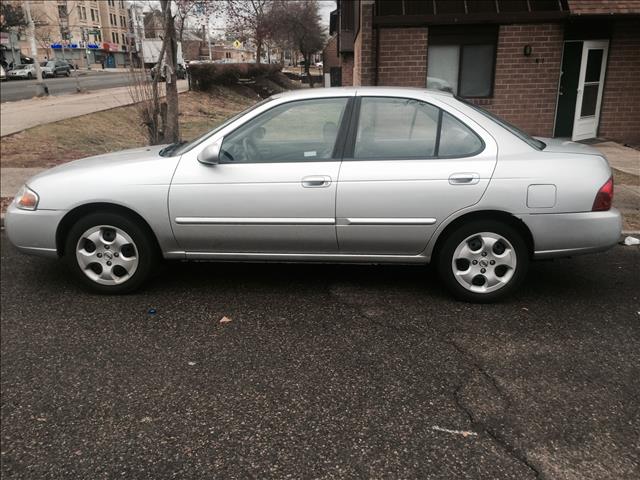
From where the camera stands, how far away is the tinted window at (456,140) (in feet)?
13.8

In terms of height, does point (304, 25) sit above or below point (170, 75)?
above

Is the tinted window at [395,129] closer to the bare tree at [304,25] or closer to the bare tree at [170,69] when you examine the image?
the bare tree at [170,69]

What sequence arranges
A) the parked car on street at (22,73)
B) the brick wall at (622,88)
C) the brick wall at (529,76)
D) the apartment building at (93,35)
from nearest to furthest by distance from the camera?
the brick wall at (529,76) → the brick wall at (622,88) → the parked car on street at (22,73) → the apartment building at (93,35)

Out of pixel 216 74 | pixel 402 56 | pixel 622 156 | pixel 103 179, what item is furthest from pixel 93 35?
pixel 103 179

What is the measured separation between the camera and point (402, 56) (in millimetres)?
11297

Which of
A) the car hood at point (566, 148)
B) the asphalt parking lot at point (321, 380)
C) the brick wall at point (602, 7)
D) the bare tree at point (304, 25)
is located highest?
the bare tree at point (304, 25)

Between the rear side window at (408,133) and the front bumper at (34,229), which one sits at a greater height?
the rear side window at (408,133)

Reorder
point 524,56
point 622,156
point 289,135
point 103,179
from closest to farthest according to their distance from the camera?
point 103,179, point 289,135, point 622,156, point 524,56

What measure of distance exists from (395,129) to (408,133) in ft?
0.33

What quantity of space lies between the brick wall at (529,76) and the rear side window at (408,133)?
7828mm

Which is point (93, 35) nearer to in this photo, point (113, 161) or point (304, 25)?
point (304, 25)

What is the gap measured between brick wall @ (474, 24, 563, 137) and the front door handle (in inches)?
328

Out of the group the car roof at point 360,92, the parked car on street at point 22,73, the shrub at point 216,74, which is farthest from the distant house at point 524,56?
the parked car on street at point 22,73

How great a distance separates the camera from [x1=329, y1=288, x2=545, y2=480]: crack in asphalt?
2.60 m
